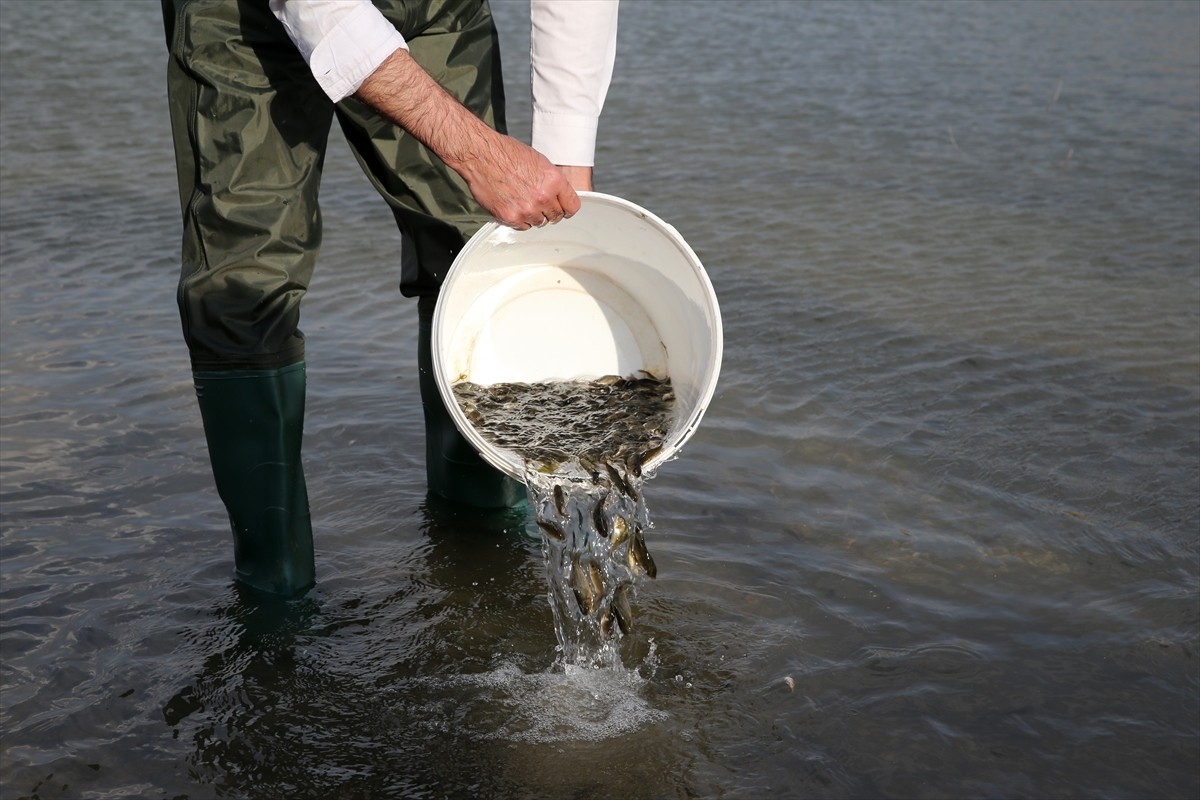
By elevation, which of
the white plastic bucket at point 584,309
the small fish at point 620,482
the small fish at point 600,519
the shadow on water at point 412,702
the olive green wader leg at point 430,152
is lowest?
the shadow on water at point 412,702

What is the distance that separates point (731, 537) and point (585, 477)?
0.91m

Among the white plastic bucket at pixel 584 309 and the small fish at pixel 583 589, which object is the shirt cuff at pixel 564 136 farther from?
the small fish at pixel 583 589

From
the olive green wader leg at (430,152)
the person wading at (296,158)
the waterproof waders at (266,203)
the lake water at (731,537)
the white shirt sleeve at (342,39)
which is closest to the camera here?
the white shirt sleeve at (342,39)

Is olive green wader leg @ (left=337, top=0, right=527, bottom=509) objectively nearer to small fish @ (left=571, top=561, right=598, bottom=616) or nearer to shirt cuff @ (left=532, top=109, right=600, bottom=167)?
shirt cuff @ (left=532, top=109, right=600, bottom=167)

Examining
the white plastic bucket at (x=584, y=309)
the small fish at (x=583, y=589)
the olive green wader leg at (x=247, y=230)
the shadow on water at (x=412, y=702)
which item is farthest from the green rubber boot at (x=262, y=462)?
the small fish at (x=583, y=589)

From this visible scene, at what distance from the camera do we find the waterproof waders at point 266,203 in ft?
9.33

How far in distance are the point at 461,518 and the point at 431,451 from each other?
0.70 ft

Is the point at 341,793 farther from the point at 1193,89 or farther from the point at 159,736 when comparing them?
the point at 1193,89

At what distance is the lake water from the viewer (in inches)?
108

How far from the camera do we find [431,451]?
12.2ft

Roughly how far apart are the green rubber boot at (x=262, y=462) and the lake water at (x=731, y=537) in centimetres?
15

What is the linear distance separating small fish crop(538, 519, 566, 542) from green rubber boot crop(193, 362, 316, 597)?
626mm

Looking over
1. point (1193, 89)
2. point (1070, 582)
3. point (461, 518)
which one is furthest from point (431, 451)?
point (1193, 89)

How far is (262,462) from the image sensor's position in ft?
9.98
